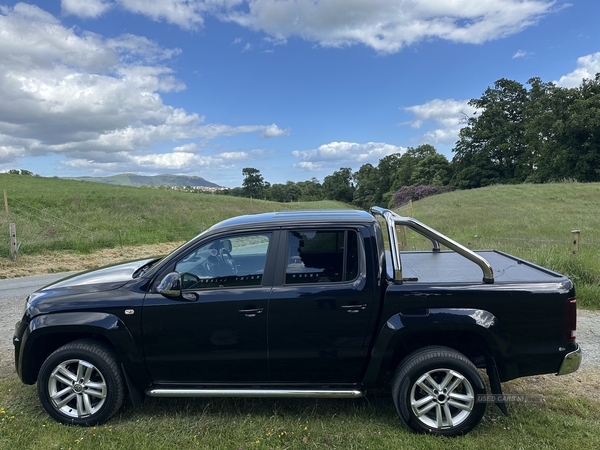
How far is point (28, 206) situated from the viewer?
992 inches

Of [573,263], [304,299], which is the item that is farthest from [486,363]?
[573,263]

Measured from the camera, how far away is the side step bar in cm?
318

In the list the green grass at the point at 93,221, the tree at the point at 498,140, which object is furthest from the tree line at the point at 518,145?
the green grass at the point at 93,221

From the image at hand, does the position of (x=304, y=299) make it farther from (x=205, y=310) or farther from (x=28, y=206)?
(x=28, y=206)

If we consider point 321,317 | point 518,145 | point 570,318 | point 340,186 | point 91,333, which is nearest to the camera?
point 570,318

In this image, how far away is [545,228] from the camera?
14305mm

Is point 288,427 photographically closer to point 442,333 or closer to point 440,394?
point 440,394

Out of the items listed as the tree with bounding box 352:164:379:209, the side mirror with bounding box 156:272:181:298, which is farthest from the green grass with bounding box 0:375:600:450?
the tree with bounding box 352:164:379:209

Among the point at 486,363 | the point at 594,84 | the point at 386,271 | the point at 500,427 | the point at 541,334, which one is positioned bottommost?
the point at 500,427

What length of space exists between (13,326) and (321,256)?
546 centimetres

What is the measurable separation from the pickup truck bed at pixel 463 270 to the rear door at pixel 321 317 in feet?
A: 1.48

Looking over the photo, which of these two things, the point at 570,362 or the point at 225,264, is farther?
the point at 225,264

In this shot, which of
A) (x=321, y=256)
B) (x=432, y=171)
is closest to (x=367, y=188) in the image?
(x=432, y=171)

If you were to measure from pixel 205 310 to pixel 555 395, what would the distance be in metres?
3.27
